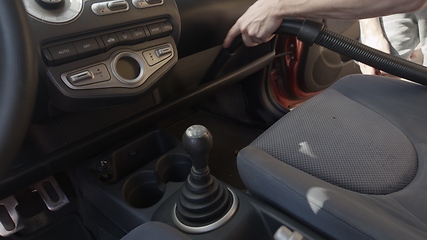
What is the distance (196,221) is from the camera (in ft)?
2.28

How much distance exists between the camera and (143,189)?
912 mm

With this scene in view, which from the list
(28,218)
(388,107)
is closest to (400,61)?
(388,107)

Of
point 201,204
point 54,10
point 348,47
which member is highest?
point 54,10

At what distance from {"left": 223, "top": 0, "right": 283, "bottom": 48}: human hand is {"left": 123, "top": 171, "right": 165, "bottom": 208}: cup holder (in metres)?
0.40

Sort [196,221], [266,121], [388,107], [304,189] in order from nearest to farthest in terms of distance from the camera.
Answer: [304,189] < [196,221] < [388,107] < [266,121]

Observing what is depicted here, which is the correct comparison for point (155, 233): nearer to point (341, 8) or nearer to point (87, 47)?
point (87, 47)

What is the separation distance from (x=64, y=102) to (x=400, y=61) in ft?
2.48

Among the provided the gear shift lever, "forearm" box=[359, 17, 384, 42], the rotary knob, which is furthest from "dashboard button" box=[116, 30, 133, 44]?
"forearm" box=[359, 17, 384, 42]

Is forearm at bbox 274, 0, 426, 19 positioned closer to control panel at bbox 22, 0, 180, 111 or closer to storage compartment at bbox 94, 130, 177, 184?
control panel at bbox 22, 0, 180, 111

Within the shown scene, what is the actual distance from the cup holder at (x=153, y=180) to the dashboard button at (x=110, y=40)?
33 centimetres

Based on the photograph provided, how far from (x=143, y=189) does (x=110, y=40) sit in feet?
1.31

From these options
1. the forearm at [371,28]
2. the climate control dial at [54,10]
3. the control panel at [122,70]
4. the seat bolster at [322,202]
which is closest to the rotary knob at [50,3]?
the climate control dial at [54,10]

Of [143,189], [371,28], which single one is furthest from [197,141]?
[371,28]

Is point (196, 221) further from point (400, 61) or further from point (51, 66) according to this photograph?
point (400, 61)
